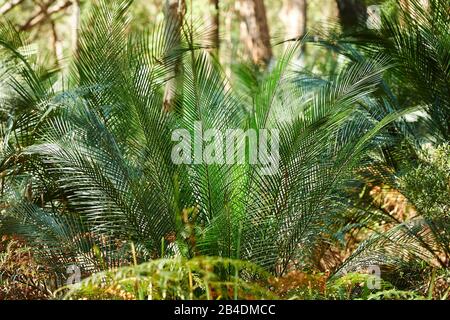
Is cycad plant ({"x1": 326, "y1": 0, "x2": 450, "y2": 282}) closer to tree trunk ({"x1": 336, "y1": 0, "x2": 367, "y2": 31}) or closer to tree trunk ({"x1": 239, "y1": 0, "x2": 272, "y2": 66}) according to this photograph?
tree trunk ({"x1": 336, "y1": 0, "x2": 367, "y2": 31})

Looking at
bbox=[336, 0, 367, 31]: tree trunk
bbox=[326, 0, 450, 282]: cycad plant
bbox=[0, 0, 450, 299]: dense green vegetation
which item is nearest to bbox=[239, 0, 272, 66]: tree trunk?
bbox=[336, 0, 367, 31]: tree trunk

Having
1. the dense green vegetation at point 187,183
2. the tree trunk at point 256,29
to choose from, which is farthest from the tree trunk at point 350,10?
the dense green vegetation at point 187,183

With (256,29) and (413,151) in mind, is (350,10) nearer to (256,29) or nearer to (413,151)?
(256,29)

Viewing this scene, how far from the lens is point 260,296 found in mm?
5613

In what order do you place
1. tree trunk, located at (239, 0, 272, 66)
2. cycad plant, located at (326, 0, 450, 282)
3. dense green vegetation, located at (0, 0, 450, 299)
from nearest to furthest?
dense green vegetation, located at (0, 0, 450, 299) < cycad plant, located at (326, 0, 450, 282) < tree trunk, located at (239, 0, 272, 66)

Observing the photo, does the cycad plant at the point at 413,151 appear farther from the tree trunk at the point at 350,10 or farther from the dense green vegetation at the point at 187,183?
the tree trunk at the point at 350,10

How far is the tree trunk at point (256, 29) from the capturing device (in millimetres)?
16062

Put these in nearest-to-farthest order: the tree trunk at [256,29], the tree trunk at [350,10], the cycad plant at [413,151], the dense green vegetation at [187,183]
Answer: the dense green vegetation at [187,183] < the cycad plant at [413,151] < the tree trunk at [350,10] < the tree trunk at [256,29]

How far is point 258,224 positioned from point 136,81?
1.50 m

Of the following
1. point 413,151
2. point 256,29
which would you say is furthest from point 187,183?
point 256,29

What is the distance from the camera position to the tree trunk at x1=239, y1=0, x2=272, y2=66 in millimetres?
16062

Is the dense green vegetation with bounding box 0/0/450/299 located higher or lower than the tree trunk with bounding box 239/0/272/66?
lower

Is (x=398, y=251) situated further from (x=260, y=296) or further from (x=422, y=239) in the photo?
(x=260, y=296)

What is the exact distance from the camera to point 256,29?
16328 mm
